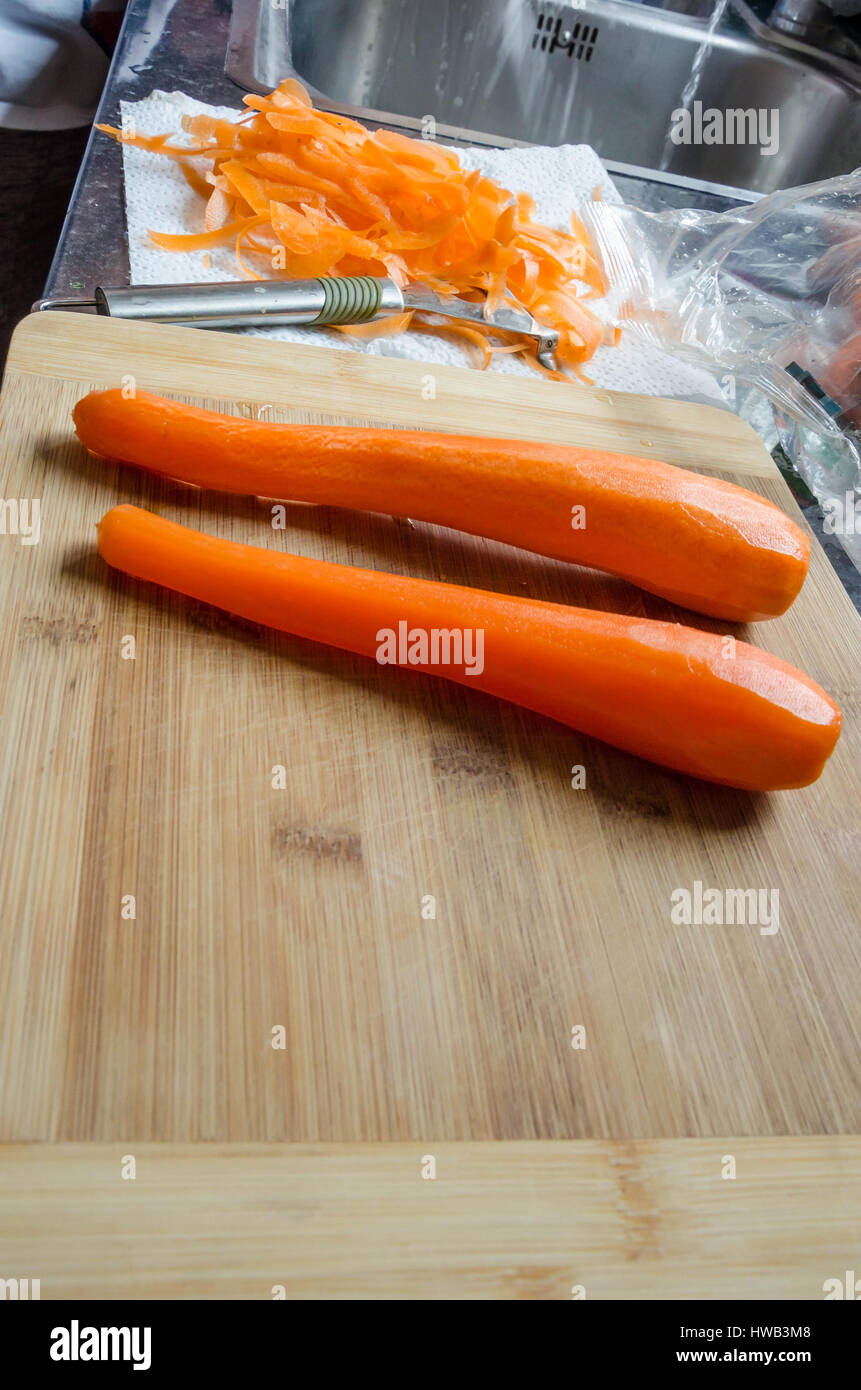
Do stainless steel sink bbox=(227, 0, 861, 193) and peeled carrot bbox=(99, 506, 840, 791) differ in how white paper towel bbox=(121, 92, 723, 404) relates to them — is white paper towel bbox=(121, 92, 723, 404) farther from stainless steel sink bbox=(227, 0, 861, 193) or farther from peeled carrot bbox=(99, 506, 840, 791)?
stainless steel sink bbox=(227, 0, 861, 193)

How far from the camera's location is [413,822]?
3.47ft

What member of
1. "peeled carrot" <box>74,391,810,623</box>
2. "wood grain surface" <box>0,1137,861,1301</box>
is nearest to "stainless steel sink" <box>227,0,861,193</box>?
"peeled carrot" <box>74,391,810,623</box>

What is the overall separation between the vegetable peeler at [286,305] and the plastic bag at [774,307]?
0.29 metres

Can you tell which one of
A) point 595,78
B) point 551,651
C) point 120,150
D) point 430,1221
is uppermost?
point 595,78

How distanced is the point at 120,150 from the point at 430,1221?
187 centimetres

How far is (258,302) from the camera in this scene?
1.56 meters

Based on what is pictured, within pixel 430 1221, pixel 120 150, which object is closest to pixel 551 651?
pixel 430 1221

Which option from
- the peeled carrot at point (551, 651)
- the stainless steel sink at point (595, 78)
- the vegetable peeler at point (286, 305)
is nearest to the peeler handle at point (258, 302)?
the vegetable peeler at point (286, 305)

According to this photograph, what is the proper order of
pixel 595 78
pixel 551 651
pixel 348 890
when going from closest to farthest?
1. pixel 348 890
2. pixel 551 651
3. pixel 595 78

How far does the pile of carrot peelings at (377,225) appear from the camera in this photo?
5.67 feet

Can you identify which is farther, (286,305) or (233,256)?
(233,256)

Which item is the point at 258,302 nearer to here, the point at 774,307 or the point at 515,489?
the point at 515,489

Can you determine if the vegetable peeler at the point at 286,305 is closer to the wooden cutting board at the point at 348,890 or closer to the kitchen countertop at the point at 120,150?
the kitchen countertop at the point at 120,150

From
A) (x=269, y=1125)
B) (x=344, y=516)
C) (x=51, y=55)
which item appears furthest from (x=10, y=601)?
(x=51, y=55)
